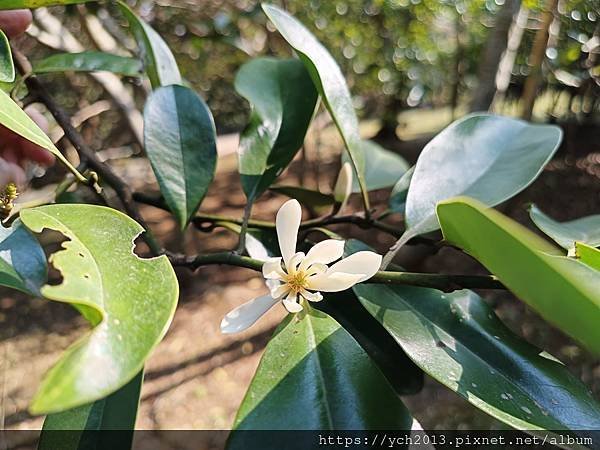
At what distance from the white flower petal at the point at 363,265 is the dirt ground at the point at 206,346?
759mm

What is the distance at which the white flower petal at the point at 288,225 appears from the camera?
1.12ft

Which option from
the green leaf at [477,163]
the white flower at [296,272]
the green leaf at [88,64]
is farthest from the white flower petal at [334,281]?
the green leaf at [88,64]

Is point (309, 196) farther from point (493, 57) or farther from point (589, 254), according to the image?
point (493, 57)

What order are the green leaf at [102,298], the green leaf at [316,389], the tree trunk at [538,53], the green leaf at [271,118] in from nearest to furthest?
the green leaf at [102,298] < the green leaf at [316,389] < the green leaf at [271,118] < the tree trunk at [538,53]

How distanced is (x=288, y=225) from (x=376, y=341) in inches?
6.1

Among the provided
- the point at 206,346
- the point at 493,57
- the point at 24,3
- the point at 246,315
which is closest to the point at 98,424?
the point at 246,315

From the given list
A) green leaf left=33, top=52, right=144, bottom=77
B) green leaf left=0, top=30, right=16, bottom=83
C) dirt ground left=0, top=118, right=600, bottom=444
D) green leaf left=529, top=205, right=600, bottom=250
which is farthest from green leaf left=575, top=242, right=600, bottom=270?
dirt ground left=0, top=118, right=600, bottom=444

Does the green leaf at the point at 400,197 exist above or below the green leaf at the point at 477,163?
below

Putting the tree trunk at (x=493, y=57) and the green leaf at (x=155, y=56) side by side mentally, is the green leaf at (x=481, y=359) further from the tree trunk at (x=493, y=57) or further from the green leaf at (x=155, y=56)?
the tree trunk at (x=493, y=57)

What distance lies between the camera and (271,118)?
0.55 m

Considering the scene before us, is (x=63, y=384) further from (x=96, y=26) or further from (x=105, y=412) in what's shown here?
(x=96, y=26)

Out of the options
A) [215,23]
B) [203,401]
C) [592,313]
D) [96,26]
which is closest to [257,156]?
[592,313]

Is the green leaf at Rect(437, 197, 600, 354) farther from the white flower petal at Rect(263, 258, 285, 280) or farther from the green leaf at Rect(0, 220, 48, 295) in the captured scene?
the green leaf at Rect(0, 220, 48, 295)

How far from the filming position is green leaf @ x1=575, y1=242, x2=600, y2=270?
11.8 inches
